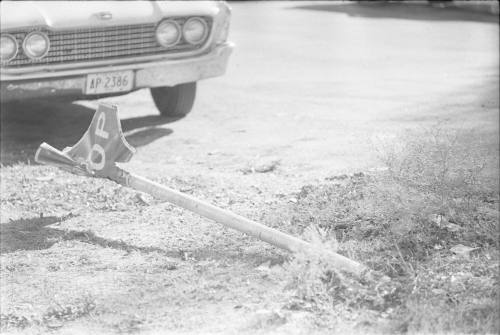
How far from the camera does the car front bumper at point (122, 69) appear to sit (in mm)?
7176

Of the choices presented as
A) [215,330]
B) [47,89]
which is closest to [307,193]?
[215,330]

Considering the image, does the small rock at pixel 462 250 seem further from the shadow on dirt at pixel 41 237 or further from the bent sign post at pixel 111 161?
the shadow on dirt at pixel 41 237

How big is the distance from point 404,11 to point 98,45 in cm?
1057

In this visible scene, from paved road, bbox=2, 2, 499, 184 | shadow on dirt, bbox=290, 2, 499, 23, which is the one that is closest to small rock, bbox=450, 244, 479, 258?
paved road, bbox=2, 2, 499, 184

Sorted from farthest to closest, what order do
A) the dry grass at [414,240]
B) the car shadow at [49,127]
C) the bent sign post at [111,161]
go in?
the car shadow at [49,127], the bent sign post at [111,161], the dry grass at [414,240]

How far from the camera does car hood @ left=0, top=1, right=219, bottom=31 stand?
7.12 m

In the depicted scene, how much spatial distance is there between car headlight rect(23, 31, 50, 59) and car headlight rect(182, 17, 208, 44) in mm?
1173

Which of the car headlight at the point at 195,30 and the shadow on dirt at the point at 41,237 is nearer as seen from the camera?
the shadow on dirt at the point at 41,237

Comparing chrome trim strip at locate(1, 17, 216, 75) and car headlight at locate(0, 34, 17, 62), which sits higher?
car headlight at locate(0, 34, 17, 62)

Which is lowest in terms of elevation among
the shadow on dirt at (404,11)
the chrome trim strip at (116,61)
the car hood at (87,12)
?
the shadow on dirt at (404,11)

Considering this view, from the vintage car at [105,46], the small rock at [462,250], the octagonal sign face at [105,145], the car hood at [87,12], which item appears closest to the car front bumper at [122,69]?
the vintage car at [105,46]

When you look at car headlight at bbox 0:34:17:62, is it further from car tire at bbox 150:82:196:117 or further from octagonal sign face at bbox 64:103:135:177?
octagonal sign face at bbox 64:103:135:177

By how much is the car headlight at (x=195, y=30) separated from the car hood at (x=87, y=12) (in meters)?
0.08

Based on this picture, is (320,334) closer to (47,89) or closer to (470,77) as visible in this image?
(47,89)
